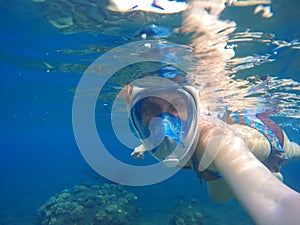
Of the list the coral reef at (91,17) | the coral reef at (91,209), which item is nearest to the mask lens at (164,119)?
the coral reef at (91,17)

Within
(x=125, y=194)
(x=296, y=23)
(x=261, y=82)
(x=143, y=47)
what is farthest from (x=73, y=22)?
(x=125, y=194)

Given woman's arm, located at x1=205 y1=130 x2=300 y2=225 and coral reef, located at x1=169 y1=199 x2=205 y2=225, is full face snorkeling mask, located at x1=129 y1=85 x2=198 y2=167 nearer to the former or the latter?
woman's arm, located at x1=205 y1=130 x2=300 y2=225

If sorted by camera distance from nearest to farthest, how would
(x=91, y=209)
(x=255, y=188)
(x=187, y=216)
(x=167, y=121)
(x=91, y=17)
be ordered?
(x=255, y=188), (x=167, y=121), (x=91, y=17), (x=91, y=209), (x=187, y=216)

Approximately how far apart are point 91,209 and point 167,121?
44.3ft

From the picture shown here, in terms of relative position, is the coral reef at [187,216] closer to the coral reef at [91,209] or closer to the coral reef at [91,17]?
the coral reef at [91,209]

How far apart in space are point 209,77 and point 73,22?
324 inches

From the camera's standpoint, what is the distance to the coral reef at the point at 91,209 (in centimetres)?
1348

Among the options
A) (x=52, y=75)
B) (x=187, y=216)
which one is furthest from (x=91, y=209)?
(x=52, y=75)

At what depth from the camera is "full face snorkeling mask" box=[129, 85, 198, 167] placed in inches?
124

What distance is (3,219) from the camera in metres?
18.7

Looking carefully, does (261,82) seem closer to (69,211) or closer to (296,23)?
(296,23)

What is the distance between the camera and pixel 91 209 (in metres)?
14.5

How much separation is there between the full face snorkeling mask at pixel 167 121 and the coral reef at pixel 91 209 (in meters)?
11.7

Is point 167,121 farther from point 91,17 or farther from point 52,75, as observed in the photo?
Result: point 52,75
